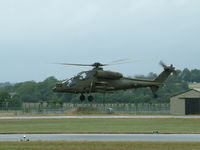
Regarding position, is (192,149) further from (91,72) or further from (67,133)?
(67,133)

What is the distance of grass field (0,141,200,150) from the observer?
44494 mm

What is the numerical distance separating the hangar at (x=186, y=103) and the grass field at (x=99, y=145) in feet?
211

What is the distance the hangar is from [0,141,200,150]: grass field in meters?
64.4

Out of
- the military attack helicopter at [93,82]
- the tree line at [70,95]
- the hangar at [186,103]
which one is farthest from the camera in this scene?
the tree line at [70,95]

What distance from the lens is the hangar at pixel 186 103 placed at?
11225cm

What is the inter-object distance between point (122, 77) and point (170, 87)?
13319cm

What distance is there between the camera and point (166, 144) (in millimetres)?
47469

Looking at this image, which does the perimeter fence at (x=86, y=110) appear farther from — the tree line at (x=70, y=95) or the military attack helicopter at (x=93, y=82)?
the military attack helicopter at (x=93, y=82)

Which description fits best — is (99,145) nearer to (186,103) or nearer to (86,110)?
(86,110)

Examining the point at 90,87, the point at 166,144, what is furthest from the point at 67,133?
the point at 166,144

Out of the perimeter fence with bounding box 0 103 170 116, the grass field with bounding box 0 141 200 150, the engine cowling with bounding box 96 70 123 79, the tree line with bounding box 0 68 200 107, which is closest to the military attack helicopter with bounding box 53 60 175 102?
the engine cowling with bounding box 96 70 123 79

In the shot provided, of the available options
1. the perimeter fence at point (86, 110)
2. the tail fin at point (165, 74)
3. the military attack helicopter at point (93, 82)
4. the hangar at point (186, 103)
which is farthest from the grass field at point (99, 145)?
the hangar at point (186, 103)

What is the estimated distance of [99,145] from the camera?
46.9 metres

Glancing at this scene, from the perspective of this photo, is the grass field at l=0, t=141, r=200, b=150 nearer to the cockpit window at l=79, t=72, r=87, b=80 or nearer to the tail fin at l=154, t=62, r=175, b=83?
the cockpit window at l=79, t=72, r=87, b=80
